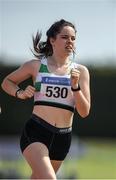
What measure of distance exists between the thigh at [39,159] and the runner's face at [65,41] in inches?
37.4

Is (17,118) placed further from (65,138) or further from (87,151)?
(65,138)

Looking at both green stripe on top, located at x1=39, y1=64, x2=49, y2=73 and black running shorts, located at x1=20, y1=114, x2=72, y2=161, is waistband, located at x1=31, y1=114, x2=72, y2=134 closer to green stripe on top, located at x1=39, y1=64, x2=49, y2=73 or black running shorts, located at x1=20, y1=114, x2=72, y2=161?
Answer: black running shorts, located at x1=20, y1=114, x2=72, y2=161

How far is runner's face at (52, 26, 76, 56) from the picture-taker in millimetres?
7738

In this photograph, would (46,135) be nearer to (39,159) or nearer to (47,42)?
(39,159)

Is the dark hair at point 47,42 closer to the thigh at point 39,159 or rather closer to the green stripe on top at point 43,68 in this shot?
the green stripe on top at point 43,68

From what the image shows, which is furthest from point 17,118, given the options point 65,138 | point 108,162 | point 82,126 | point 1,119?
point 65,138

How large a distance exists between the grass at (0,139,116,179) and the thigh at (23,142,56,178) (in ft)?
25.3

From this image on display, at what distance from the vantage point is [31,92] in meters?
7.54

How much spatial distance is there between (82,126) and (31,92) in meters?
26.4

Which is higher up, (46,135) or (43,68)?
(43,68)

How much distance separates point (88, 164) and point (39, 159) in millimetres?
16253

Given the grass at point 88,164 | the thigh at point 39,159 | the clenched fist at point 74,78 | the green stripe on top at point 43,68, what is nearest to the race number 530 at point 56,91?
the green stripe on top at point 43,68

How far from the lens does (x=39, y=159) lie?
7.40 metres

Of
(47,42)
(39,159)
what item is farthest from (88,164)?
(39,159)
